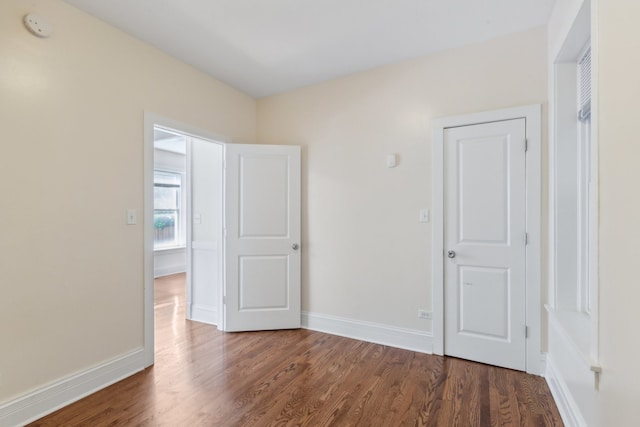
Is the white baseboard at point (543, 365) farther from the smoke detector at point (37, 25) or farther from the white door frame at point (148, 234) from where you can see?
the smoke detector at point (37, 25)

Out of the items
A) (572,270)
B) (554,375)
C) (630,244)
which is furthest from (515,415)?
(630,244)

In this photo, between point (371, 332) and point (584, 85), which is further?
point (371, 332)

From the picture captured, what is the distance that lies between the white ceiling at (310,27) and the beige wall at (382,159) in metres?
0.21

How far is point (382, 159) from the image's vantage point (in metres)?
2.92

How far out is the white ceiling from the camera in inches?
81.5

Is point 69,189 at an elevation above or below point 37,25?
below

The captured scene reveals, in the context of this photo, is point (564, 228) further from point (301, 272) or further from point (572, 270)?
point (301, 272)

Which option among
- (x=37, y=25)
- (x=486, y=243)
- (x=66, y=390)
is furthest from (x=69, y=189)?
(x=486, y=243)

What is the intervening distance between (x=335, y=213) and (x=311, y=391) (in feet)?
5.52

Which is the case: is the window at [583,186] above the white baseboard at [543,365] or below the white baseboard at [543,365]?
above

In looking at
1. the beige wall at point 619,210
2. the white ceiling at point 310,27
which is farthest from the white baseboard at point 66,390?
the beige wall at point 619,210

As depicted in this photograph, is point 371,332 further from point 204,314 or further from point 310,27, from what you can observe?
point 310,27

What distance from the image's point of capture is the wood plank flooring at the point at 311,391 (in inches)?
71.7

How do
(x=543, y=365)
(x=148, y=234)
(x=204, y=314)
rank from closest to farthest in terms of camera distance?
(x=543, y=365) → (x=148, y=234) → (x=204, y=314)
